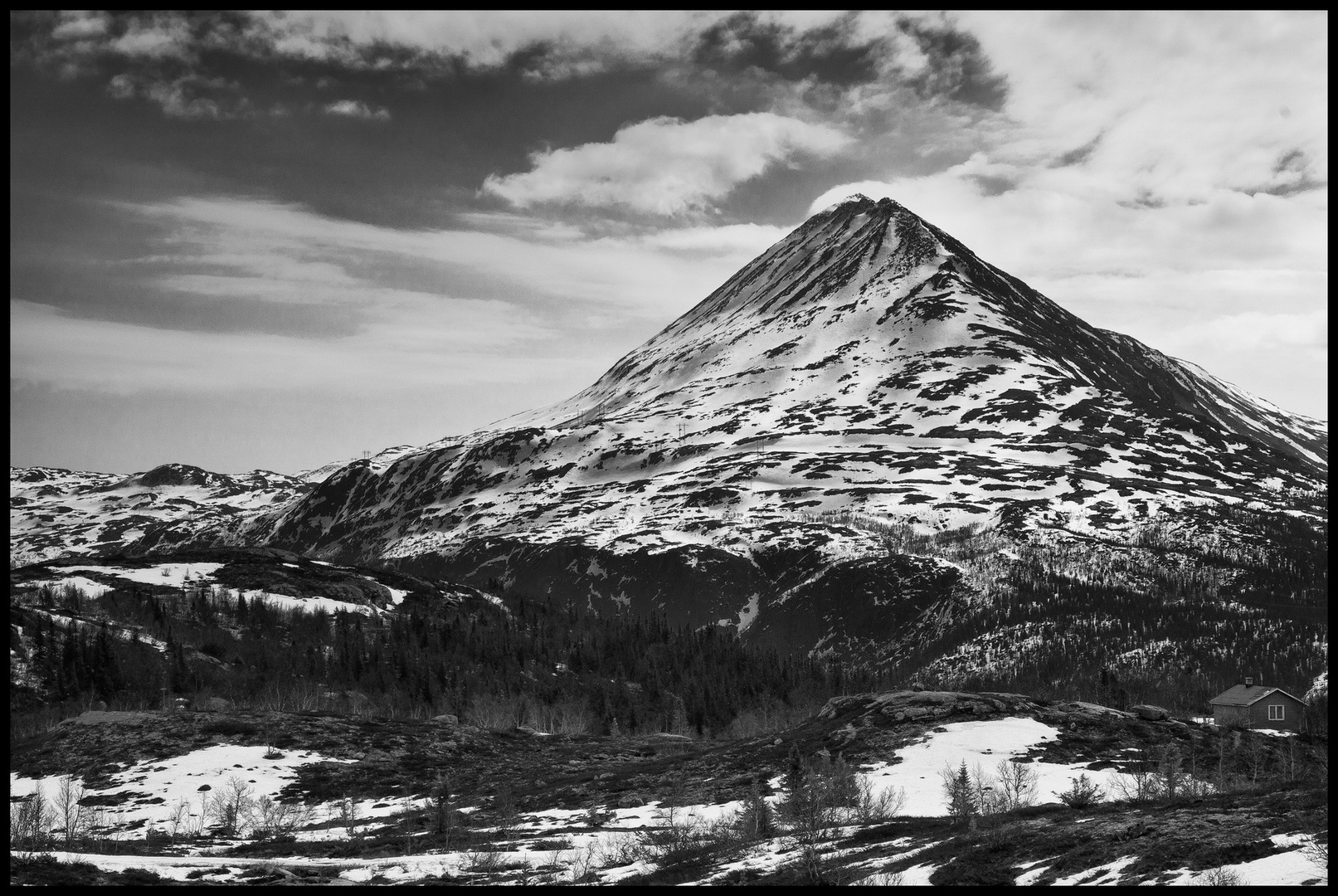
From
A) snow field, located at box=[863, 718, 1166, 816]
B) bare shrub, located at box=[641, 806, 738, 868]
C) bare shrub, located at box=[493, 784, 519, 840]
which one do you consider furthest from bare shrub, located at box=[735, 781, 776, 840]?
bare shrub, located at box=[493, 784, 519, 840]

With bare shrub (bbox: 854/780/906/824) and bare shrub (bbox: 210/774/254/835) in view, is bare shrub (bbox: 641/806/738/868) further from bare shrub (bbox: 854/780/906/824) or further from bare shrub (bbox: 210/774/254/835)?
bare shrub (bbox: 210/774/254/835)

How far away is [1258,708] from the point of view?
174 metres

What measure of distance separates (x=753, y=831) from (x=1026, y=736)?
53.9m

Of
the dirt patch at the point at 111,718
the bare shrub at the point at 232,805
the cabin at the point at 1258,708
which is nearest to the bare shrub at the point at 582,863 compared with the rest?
the bare shrub at the point at 232,805

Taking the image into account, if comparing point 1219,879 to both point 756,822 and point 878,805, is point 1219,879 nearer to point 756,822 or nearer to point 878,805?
point 756,822

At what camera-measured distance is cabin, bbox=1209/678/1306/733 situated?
173375mm

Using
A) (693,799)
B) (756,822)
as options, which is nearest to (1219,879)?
(756,822)

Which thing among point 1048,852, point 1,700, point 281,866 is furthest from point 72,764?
point 1,700

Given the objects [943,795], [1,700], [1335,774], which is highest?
[1,700]

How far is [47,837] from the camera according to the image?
84875 mm

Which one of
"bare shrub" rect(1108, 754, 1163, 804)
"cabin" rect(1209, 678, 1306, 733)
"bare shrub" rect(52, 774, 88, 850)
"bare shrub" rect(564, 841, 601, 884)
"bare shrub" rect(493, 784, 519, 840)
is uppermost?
"bare shrub" rect(52, 774, 88, 850)

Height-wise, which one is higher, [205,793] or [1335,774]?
[1335,774]

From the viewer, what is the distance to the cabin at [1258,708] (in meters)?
173

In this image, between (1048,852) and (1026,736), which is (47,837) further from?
(1026,736)
